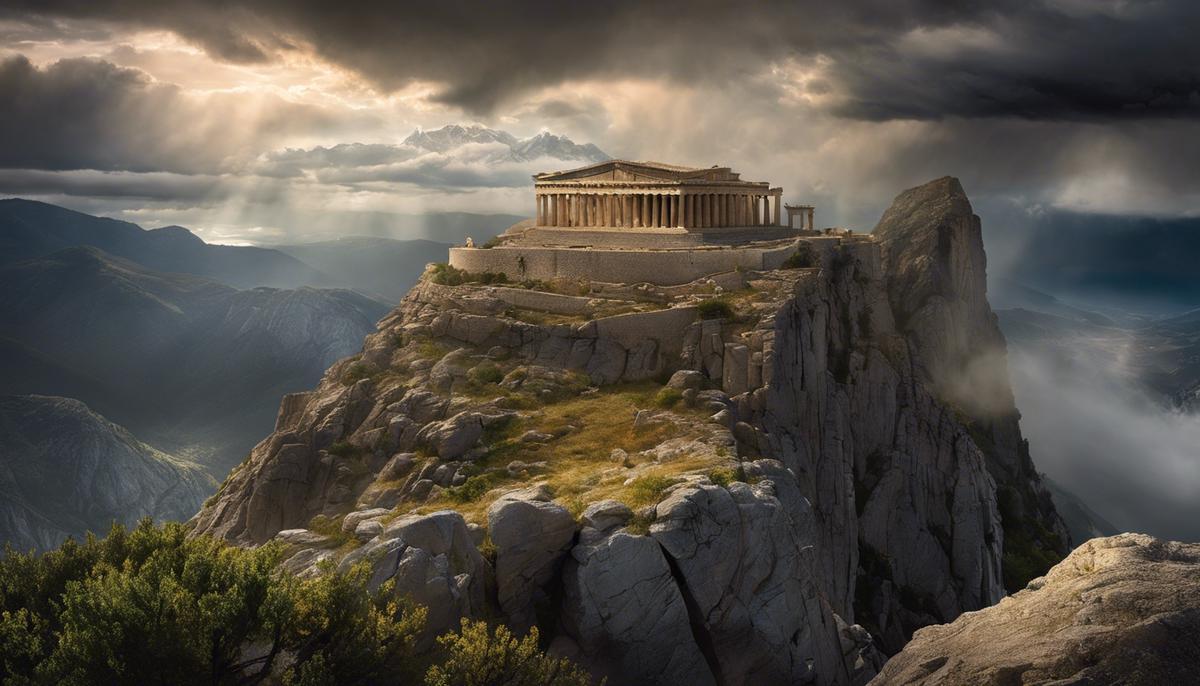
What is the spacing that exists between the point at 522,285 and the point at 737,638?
170ft

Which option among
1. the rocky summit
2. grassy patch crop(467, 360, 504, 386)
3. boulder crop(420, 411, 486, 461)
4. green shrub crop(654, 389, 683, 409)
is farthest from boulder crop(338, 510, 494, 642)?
grassy patch crop(467, 360, 504, 386)

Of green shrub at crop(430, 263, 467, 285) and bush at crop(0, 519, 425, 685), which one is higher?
green shrub at crop(430, 263, 467, 285)

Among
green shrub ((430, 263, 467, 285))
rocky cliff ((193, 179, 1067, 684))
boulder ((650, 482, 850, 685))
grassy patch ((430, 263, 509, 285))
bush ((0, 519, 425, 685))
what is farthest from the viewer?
green shrub ((430, 263, 467, 285))

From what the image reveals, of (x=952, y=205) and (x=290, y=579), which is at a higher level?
(x=952, y=205)

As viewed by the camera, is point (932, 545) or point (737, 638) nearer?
point (737, 638)

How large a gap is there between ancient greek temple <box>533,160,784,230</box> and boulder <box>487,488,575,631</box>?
209ft

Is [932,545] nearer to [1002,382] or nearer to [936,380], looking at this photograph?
[936,380]

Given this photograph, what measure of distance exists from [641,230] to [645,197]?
5280 millimetres

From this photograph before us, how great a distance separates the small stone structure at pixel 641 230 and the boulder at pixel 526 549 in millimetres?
49292

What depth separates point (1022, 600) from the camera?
33469 mm

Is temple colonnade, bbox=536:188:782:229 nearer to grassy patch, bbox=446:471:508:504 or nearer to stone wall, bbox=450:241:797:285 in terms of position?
stone wall, bbox=450:241:797:285

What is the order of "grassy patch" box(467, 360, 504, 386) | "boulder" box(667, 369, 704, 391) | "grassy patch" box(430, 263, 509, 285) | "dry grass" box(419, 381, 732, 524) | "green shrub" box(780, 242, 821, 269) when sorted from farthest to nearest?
"green shrub" box(780, 242, 821, 269) → "grassy patch" box(430, 263, 509, 285) → "grassy patch" box(467, 360, 504, 386) → "boulder" box(667, 369, 704, 391) → "dry grass" box(419, 381, 732, 524)

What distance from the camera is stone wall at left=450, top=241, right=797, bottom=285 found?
90.8 metres

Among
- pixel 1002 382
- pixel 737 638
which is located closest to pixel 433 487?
pixel 737 638
